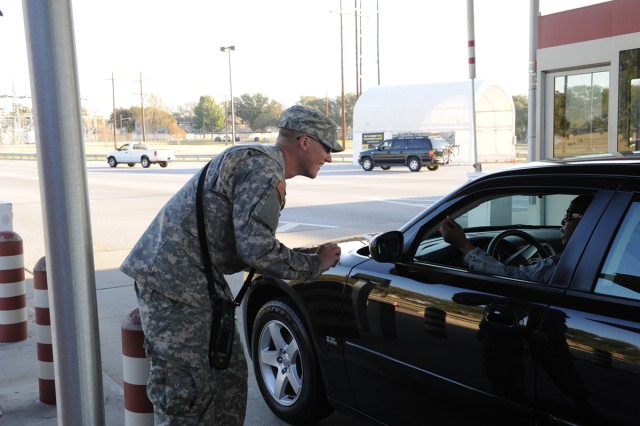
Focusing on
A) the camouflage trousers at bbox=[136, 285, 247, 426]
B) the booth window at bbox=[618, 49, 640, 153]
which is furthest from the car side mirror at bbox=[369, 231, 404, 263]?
the booth window at bbox=[618, 49, 640, 153]

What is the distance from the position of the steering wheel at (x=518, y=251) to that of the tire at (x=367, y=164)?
100 feet

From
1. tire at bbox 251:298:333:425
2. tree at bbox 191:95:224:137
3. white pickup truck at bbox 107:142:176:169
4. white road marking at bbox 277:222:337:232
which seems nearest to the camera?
tire at bbox 251:298:333:425

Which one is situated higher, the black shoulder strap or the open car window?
the black shoulder strap

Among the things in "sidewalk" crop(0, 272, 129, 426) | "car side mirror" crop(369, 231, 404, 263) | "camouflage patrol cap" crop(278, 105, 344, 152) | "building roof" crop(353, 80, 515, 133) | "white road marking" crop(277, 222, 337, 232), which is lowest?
"white road marking" crop(277, 222, 337, 232)

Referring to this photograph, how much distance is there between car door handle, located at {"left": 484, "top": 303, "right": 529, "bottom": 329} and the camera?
2.58m

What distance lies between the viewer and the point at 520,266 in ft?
10.3

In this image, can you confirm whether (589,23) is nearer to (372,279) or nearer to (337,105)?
(372,279)

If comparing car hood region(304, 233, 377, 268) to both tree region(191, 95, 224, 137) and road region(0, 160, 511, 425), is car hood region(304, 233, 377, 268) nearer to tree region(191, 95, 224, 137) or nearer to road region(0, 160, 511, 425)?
road region(0, 160, 511, 425)

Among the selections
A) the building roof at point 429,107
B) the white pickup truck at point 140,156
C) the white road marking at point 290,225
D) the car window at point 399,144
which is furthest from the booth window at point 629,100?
the white pickup truck at point 140,156

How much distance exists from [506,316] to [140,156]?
131 ft

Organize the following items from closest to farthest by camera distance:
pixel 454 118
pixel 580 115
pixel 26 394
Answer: pixel 26 394
pixel 580 115
pixel 454 118

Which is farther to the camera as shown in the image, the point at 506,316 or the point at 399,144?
the point at 399,144

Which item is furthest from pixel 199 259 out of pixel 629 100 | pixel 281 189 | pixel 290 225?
pixel 290 225

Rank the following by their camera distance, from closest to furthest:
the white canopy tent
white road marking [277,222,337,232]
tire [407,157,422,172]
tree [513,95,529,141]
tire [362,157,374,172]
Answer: white road marking [277,222,337,232] → tire [407,157,422,172] → tire [362,157,374,172] → the white canopy tent → tree [513,95,529,141]
